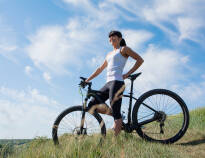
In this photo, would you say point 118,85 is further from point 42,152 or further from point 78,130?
point 42,152

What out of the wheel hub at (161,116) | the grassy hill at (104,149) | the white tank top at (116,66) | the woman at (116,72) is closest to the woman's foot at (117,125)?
the woman at (116,72)

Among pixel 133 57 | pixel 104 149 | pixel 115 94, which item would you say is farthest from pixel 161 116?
pixel 104 149

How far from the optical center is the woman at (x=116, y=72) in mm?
5266

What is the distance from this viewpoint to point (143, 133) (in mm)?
5809

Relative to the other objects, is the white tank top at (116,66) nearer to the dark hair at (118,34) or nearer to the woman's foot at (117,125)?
the dark hair at (118,34)

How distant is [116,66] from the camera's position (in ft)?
17.4

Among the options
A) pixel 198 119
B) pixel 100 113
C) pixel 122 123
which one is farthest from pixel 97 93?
pixel 198 119

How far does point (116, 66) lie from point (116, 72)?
116 mm

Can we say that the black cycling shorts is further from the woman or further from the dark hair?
the dark hair

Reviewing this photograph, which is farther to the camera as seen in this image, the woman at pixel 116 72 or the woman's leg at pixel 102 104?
the woman's leg at pixel 102 104

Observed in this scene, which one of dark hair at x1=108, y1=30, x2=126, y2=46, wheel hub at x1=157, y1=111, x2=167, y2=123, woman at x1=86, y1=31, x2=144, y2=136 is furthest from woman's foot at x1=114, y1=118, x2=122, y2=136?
dark hair at x1=108, y1=30, x2=126, y2=46

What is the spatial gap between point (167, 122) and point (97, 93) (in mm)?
1711

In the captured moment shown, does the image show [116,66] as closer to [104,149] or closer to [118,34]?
[118,34]

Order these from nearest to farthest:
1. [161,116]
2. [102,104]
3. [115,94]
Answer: [115,94] → [102,104] → [161,116]
